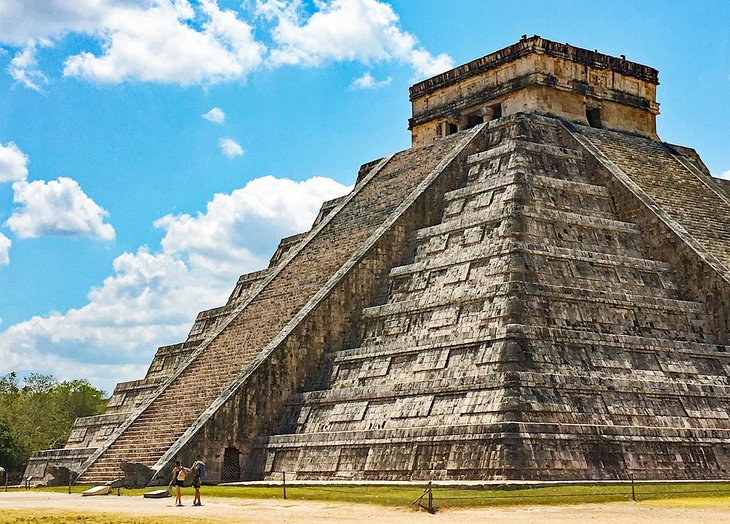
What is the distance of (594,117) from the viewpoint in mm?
30656

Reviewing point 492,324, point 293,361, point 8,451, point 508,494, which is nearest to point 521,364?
point 492,324

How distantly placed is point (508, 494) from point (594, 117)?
17.1 m

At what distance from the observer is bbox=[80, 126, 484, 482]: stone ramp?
2358 centimetres

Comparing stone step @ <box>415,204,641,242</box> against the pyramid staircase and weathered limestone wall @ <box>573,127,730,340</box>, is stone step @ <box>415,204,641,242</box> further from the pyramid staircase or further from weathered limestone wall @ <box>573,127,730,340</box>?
weathered limestone wall @ <box>573,127,730,340</box>

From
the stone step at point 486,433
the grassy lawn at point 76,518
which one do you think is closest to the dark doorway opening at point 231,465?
the stone step at point 486,433

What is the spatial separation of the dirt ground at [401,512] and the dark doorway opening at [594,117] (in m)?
16.5

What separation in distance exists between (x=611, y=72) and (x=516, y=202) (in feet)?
30.1

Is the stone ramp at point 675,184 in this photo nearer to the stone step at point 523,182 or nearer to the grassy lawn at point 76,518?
the stone step at point 523,182

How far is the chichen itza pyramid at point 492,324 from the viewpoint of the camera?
19078 mm

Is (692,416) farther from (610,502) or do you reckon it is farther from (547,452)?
(610,502)

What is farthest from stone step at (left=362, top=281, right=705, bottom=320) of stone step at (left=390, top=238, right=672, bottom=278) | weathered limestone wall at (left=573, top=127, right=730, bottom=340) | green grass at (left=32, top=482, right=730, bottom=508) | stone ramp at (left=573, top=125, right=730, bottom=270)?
green grass at (left=32, top=482, right=730, bottom=508)

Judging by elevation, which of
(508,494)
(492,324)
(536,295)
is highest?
(536,295)

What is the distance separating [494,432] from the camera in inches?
712

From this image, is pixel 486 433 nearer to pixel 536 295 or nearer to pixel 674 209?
pixel 536 295
